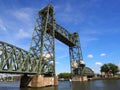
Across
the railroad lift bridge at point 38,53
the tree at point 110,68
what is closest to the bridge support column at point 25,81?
the railroad lift bridge at point 38,53

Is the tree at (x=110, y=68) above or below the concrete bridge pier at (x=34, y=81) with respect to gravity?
above

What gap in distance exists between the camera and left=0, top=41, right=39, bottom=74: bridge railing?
120ft

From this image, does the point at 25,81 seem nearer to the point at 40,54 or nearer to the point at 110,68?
the point at 40,54

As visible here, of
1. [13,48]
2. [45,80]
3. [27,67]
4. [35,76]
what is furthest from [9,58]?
[45,80]

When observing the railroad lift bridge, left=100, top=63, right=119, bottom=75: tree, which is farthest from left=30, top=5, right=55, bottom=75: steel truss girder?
left=100, top=63, right=119, bottom=75: tree

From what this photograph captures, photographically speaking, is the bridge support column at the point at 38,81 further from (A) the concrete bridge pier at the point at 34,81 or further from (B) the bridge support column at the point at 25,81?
(B) the bridge support column at the point at 25,81

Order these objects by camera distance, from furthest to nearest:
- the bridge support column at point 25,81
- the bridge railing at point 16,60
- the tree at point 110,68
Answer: the tree at point 110,68, the bridge support column at point 25,81, the bridge railing at point 16,60

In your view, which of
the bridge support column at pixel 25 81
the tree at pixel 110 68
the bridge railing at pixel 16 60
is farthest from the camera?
the tree at pixel 110 68

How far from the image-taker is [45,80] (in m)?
47.9

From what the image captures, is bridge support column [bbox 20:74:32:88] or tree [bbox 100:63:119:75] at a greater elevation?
tree [bbox 100:63:119:75]

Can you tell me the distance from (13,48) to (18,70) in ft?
17.4

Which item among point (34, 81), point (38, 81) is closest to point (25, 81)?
point (34, 81)

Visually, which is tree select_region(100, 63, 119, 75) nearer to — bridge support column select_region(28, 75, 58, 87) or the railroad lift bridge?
the railroad lift bridge

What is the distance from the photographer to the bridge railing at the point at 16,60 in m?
36.7
